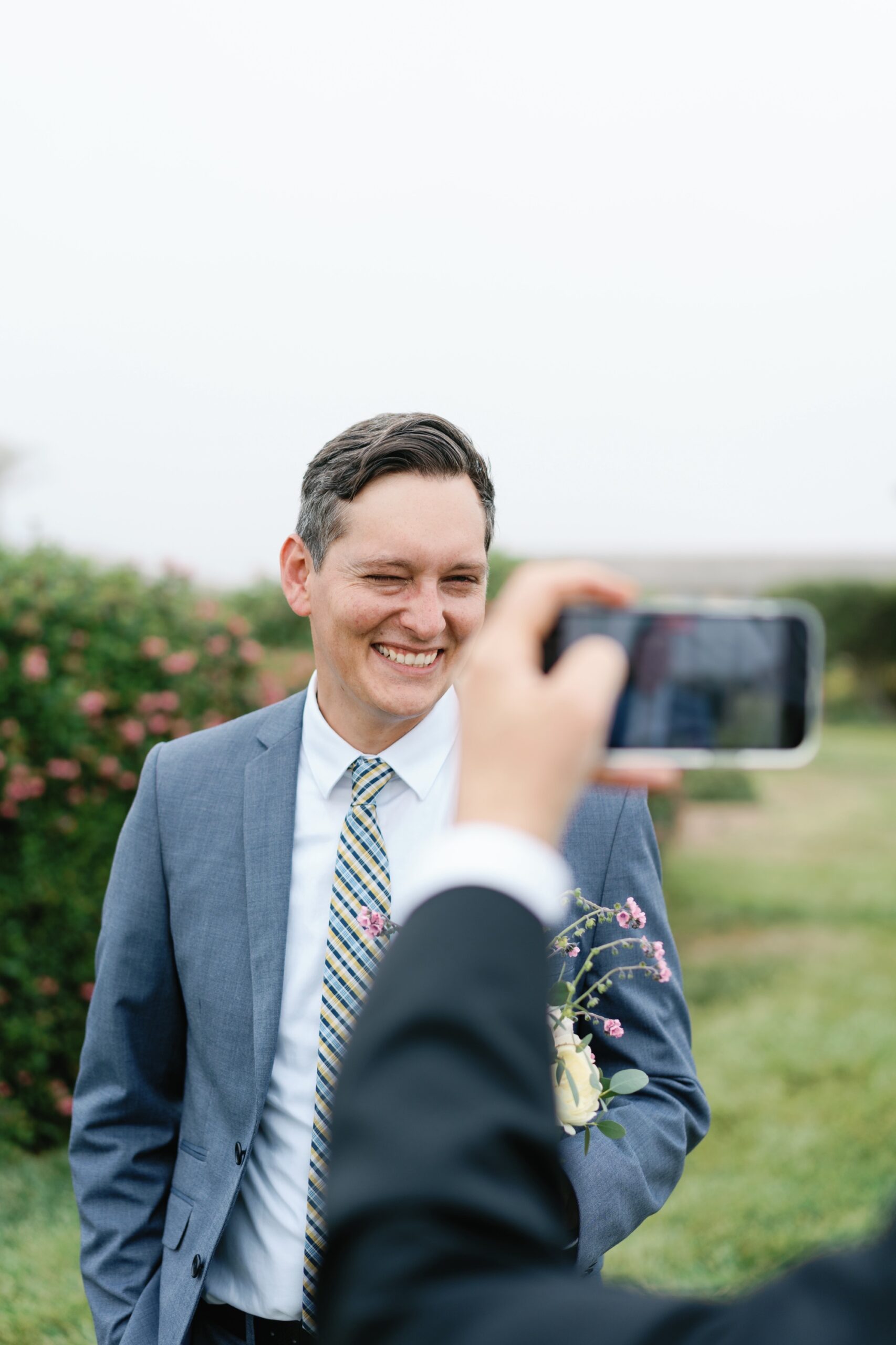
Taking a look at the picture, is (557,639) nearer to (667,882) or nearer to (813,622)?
(813,622)

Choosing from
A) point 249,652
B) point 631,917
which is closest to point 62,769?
point 249,652

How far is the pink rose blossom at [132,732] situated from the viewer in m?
5.14

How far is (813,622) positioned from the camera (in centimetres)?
125

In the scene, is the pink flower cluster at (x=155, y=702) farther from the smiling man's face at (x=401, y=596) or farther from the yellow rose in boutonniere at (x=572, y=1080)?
the yellow rose in boutonniere at (x=572, y=1080)

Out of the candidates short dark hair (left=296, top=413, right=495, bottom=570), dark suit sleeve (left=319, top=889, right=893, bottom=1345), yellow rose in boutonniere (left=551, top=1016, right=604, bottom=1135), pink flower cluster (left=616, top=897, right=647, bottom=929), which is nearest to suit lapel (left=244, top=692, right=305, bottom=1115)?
short dark hair (left=296, top=413, right=495, bottom=570)

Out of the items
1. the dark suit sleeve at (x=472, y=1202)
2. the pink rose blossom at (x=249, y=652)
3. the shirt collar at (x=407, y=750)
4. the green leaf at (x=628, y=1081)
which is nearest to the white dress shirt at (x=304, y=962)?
the shirt collar at (x=407, y=750)

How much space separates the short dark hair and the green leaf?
3.65 ft

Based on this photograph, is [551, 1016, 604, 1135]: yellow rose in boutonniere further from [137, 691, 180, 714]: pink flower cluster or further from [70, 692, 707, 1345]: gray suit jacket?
[137, 691, 180, 714]: pink flower cluster

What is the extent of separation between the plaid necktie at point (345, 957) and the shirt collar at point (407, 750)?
4cm

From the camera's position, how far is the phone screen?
107 centimetres

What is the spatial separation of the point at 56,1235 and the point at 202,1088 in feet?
10.3

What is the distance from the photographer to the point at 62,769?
5016 millimetres

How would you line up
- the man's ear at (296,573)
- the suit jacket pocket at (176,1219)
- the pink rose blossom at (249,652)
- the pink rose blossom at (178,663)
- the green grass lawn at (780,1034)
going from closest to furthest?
the suit jacket pocket at (176,1219) → the man's ear at (296,573) → the green grass lawn at (780,1034) → the pink rose blossom at (178,663) → the pink rose blossom at (249,652)

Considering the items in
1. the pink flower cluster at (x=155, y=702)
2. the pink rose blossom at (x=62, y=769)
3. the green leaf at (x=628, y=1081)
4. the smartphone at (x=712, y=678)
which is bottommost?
the pink rose blossom at (x=62, y=769)
